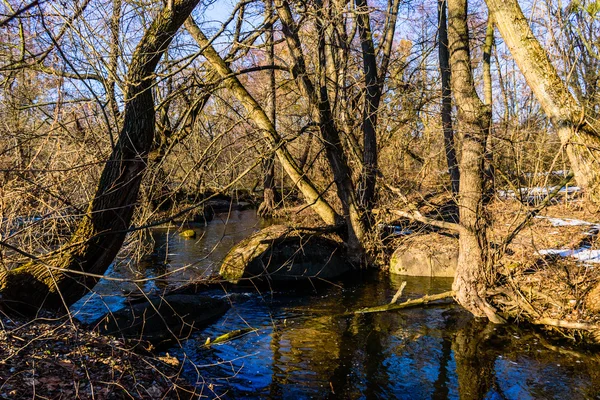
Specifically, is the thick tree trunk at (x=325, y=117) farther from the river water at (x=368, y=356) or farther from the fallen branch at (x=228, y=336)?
the fallen branch at (x=228, y=336)

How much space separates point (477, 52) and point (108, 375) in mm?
16690

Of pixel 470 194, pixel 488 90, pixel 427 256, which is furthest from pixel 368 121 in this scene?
pixel 488 90

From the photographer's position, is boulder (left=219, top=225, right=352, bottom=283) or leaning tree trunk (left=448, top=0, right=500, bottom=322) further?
boulder (left=219, top=225, right=352, bottom=283)

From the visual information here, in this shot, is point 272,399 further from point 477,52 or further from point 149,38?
point 477,52

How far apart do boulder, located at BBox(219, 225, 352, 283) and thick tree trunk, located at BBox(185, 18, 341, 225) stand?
94cm

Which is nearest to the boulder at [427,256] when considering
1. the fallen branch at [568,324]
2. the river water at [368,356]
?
the river water at [368,356]

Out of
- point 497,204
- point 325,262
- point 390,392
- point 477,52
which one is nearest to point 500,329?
point 497,204

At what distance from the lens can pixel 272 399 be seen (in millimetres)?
5707

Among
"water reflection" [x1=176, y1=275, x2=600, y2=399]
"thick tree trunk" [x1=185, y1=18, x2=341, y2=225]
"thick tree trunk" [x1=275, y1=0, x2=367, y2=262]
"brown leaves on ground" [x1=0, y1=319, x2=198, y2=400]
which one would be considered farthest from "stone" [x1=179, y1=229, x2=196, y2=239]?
"brown leaves on ground" [x1=0, y1=319, x2=198, y2=400]

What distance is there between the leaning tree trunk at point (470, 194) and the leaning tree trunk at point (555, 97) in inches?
91.0

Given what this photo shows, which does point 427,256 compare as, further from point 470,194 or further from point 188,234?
point 188,234

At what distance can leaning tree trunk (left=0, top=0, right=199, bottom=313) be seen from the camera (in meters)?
6.13

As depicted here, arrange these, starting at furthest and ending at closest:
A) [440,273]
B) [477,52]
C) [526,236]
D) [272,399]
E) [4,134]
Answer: [477,52] → [440,273] → [526,236] → [4,134] → [272,399]

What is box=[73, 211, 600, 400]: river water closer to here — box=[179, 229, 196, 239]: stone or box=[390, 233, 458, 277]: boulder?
box=[390, 233, 458, 277]: boulder
